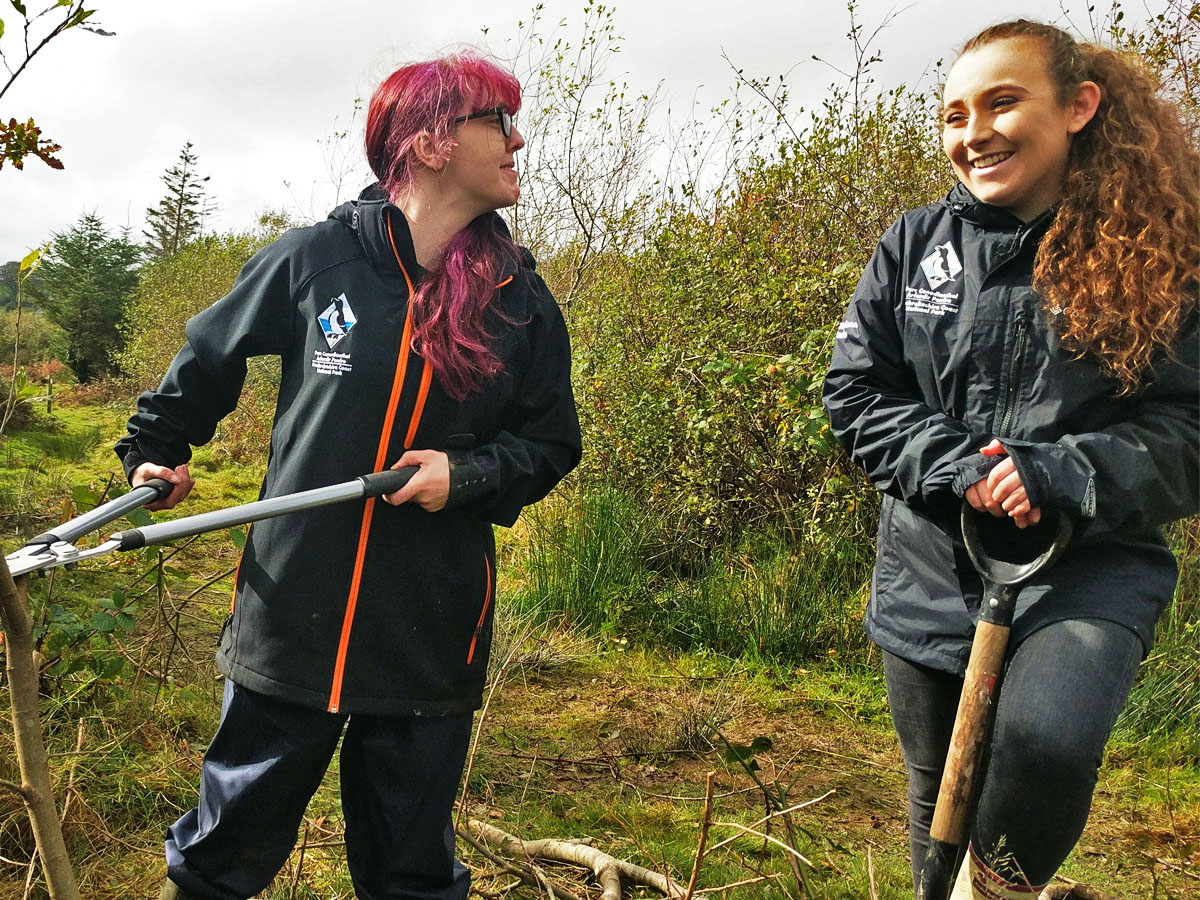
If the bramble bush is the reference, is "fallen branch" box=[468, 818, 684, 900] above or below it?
below

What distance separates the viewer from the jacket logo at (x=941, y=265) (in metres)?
2.17

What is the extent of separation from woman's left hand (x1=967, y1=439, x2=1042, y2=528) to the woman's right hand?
1.57 m

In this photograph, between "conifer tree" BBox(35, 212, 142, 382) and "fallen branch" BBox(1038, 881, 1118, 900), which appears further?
"conifer tree" BBox(35, 212, 142, 382)

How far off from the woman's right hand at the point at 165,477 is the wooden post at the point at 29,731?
0.57 metres

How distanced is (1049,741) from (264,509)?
144 centimetres

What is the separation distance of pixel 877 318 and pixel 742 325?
3540 millimetres

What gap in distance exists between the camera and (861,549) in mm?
5363

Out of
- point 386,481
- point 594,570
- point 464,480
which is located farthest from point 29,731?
point 594,570

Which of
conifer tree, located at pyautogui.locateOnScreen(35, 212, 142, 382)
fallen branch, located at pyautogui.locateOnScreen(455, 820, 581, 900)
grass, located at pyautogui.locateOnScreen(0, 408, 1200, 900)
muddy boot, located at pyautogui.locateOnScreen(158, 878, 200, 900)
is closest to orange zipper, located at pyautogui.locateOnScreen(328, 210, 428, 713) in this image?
muddy boot, located at pyautogui.locateOnScreen(158, 878, 200, 900)

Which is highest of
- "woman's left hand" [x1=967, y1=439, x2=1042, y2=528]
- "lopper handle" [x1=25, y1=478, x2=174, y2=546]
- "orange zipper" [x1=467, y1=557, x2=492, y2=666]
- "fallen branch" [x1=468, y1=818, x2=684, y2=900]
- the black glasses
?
the black glasses

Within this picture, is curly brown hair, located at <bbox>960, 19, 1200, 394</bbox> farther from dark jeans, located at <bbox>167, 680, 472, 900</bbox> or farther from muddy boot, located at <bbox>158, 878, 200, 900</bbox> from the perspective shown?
muddy boot, located at <bbox>158, 878, 200, 900</bbox>

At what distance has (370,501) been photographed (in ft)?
6.97

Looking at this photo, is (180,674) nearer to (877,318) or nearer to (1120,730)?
(877,318)

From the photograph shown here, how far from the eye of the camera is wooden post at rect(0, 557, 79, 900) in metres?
1.46
